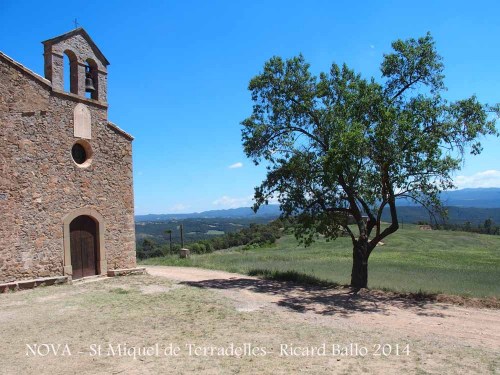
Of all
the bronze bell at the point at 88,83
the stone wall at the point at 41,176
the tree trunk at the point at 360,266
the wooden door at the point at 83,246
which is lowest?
the tree trunk at the point at 360,266

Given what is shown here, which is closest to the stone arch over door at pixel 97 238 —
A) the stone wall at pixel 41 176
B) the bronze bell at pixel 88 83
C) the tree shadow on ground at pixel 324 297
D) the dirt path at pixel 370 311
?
the stone wall at pixel 41 176

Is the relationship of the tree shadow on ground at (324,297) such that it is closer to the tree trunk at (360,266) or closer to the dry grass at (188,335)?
the tree trunk at (360,266)

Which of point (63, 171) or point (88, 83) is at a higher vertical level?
point (88, 83)

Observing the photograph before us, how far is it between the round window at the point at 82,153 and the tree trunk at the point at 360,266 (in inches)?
420

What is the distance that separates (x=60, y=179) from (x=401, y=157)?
1172 cm

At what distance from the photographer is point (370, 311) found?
11.2 m

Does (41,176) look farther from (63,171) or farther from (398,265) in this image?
(398,265)

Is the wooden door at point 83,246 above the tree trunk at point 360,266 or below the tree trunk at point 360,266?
above

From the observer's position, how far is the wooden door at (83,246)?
611 inches

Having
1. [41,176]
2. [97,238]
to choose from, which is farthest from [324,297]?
[41,176]

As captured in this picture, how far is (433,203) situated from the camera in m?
13.6

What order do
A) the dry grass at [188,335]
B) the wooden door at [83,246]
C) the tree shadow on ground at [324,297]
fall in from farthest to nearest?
1. the wooden door at [83,246]
2. the tree shadow on ground at [324,297]
3. the dry grass at [188,335]

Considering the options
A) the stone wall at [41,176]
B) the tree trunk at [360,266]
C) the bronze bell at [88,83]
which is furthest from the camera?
the bronze bell at [88,83]

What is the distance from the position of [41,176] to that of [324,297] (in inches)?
410
